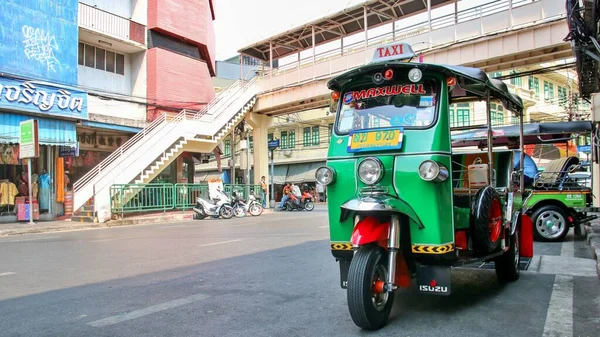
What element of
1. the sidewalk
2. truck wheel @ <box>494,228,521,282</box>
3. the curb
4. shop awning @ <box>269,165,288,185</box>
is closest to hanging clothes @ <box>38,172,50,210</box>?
the sidewalk

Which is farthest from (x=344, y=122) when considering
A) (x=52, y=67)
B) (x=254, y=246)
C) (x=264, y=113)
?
(x=264, y=113)

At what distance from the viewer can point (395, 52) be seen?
4754 mm

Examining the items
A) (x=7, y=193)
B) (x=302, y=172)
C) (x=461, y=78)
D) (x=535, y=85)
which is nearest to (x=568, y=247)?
(x=461, y=78)

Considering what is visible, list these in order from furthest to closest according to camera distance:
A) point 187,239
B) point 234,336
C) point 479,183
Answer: point 187,239
point 479,183
point 234,336

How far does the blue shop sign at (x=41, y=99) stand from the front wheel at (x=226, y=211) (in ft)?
21.7

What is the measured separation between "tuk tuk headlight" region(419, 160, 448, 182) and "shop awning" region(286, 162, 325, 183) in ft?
107

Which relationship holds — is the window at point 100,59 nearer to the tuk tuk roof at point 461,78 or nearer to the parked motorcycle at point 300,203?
the parked motorcycle at point 300,203

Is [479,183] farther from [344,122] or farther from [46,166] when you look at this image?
[46,166]

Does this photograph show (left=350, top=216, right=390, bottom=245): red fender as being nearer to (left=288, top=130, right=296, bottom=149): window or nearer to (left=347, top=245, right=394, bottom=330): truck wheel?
(left=347, top=245, right=394, bottom=330): truck wheel

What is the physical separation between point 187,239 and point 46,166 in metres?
10.5

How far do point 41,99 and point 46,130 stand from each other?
1.17 meters

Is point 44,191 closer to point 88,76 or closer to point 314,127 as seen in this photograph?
point 88,76

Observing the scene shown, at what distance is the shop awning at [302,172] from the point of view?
37188mm

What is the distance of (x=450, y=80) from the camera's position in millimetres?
4523
